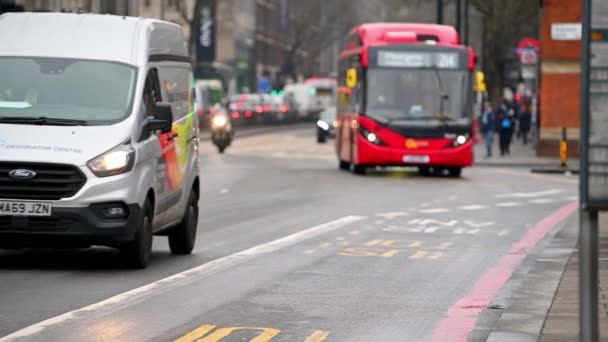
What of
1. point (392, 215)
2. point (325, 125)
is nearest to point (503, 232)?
point (392, 215)

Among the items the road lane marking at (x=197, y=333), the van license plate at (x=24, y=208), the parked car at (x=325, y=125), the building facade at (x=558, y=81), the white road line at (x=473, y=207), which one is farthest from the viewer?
the parked car at (x=325, y=125)

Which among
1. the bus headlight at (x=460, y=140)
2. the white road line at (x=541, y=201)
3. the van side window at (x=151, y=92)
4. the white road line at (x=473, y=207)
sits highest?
the van side window at (x=151, y=92)

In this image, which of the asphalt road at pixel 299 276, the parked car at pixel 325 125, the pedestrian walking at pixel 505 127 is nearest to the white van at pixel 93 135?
the asphalt road at pixel 299 276

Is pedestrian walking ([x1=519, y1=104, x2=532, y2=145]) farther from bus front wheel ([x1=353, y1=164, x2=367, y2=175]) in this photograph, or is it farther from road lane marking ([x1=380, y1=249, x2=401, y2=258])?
road lane marking ([x1=380, y1=249, x2=401, y2=258])

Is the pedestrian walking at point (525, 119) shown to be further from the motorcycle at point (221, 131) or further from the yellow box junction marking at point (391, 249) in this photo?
the yellow box junction marking at point (391, 249)

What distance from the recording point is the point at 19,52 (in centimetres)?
1492

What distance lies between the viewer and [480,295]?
43.1ft

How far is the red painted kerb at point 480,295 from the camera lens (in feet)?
35.0

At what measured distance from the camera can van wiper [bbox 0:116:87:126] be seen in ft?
46.3

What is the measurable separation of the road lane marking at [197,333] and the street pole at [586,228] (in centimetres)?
304

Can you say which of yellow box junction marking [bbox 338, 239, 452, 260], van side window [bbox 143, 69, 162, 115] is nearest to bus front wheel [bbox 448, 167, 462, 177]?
yellow box junction marking [bbox 338, 239, 452, 260]

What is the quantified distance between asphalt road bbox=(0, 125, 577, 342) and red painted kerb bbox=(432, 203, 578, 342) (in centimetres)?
1

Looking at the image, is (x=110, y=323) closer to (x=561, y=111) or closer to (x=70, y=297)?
(x=70, y=297)

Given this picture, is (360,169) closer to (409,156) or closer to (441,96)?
(409,156)
